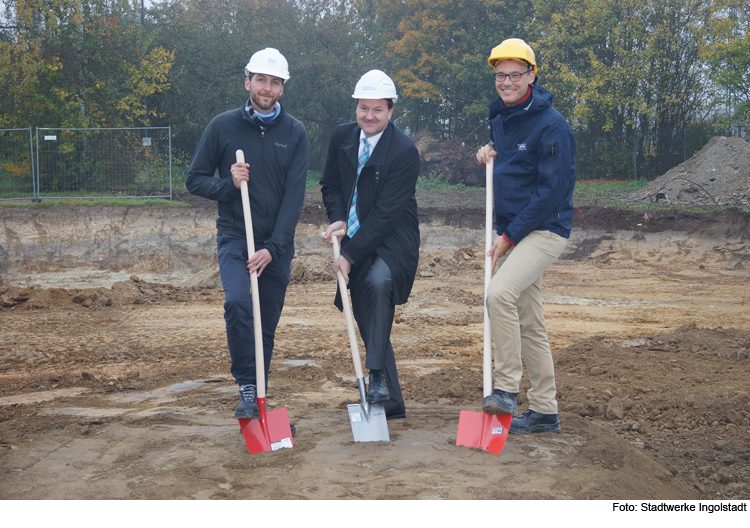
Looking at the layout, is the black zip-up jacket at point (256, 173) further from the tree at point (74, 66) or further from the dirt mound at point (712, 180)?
the dirt mound at point (712, 180)

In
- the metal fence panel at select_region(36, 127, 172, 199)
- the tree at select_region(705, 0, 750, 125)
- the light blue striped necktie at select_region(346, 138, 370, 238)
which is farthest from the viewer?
the tree at select_region(705, 0, 750, 125)

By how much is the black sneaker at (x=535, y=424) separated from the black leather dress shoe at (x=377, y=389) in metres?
0.85

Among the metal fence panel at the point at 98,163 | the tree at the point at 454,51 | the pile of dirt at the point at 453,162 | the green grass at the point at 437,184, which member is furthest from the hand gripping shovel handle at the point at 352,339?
the tree at the point at 454,51

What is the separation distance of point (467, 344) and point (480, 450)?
4513 mm

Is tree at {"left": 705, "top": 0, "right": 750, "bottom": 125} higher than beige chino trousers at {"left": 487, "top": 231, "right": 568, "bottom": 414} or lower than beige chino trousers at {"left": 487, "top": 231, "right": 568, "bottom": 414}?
higher

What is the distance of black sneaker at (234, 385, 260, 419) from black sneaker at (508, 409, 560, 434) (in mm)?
1646

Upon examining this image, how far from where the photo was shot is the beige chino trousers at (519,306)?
400 centimetres

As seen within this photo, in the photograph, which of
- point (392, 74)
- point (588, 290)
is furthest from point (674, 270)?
point (392, 74)

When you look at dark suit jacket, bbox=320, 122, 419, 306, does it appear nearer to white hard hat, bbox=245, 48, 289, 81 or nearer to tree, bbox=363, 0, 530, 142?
white hard hat, bbox=245, 48, 289, 81

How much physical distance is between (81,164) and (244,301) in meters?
14.6

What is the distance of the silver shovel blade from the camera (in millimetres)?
4074

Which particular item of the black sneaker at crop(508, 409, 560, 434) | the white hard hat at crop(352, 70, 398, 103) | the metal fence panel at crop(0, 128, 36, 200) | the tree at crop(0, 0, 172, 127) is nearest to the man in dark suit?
the white hard hat at crop(352, 70, 398, 103)

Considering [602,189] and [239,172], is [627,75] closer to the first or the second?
[602,189]

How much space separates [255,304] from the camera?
4125 mm
